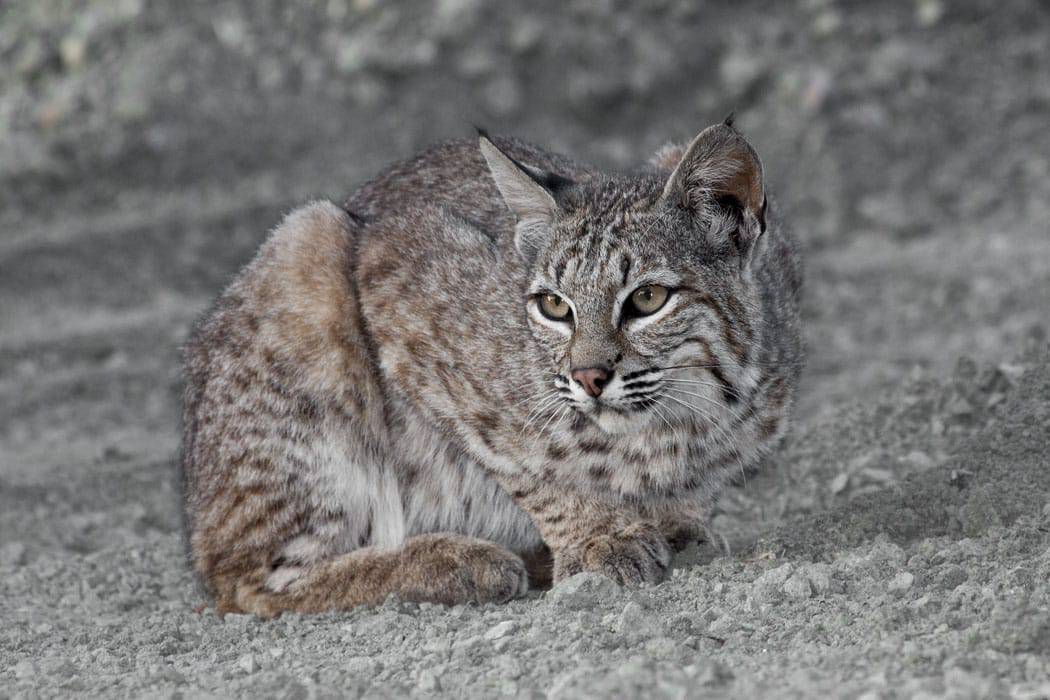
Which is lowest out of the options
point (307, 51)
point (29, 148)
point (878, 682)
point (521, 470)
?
point (878, 682)

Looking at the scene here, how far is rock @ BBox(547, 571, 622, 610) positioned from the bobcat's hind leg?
0.95ft

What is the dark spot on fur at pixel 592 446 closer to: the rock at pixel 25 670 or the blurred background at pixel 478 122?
the rock at pixel 25 670

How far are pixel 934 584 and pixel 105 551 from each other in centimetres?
329

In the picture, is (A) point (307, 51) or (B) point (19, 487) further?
(A) point (307, 51)

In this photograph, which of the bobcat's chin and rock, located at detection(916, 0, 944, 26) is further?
rock, located at detection(916, 0, 944, 26)

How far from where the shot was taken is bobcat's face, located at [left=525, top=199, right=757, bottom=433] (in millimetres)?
4328

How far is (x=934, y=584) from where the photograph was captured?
408 centimetres

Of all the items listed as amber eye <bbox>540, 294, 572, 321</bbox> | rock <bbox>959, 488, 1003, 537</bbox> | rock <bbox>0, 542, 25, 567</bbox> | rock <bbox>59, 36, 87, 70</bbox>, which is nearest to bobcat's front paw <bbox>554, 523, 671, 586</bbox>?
amber eye <bbox>540, 294, 572, 321</bbox>

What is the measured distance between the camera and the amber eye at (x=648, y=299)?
4402 mm

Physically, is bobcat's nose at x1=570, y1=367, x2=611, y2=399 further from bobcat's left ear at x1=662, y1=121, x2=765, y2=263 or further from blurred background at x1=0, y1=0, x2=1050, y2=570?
blurred background at x1=0, y1=0, x2=1050, y2=570

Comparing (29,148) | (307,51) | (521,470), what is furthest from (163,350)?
(521,470)

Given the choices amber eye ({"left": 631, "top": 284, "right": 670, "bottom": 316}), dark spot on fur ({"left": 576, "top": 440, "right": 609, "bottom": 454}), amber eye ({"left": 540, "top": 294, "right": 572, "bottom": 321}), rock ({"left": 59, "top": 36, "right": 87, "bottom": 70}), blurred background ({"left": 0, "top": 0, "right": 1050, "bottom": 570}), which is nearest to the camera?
amber eye ({"left": 631, "top": 284, "right": 670, "bottom": 316})

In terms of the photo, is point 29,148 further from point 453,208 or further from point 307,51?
point 453,208

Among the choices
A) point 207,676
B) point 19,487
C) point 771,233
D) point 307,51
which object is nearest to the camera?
point 207,676
